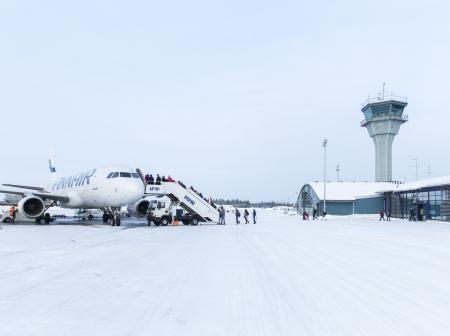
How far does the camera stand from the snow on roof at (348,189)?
6375 cm

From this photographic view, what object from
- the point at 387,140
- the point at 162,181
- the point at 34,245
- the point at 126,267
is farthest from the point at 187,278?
the point at 387,140

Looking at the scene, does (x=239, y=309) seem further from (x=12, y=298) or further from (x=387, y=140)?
(x=387, y=140)

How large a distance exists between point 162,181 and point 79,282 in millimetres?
24517

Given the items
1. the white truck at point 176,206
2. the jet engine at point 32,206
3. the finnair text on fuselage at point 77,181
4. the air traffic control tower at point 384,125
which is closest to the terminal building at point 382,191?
the air traffic control tower at point 384,125

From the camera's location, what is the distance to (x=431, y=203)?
146 ft

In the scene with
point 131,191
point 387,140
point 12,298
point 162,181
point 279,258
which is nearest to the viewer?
point 12,298

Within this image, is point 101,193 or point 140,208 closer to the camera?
point 101,193

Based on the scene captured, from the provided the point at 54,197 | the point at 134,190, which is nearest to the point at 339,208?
the point at 134,190

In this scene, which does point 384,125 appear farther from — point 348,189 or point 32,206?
point 32,206

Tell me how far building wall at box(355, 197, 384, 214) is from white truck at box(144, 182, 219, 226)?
36.3 metres

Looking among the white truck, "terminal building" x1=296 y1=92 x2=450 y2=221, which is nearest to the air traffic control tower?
"terminal building" x1=296 y1=92 x2=450 y2=221

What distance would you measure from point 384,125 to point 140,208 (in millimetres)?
55528

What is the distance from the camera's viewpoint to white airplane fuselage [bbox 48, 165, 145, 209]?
26.6m

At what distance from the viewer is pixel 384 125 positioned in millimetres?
73625
